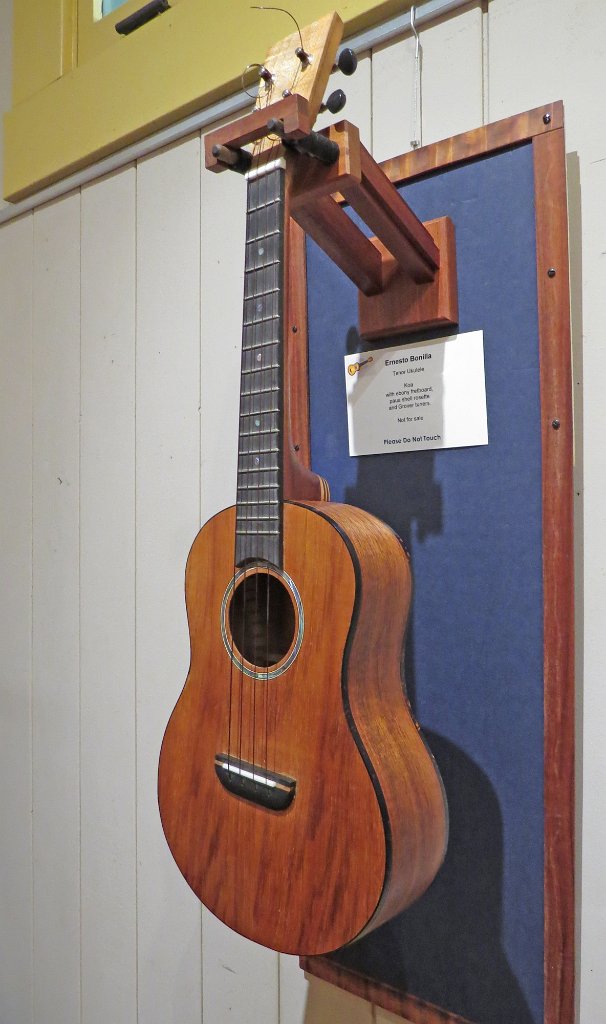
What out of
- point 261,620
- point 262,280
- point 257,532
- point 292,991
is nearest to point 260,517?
point 257,532

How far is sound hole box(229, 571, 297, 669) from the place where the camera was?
2.44ft

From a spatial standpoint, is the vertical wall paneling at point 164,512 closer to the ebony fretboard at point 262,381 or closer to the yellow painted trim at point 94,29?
the yellow painted trim at point 94,29

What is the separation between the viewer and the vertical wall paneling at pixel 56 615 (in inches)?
51.6

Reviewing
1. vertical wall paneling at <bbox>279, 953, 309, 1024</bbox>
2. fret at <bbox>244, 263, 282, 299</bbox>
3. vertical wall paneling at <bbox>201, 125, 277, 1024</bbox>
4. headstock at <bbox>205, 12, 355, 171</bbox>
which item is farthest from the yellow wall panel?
vertical wall paneling at <bbox>279, 953, 309, 1024</bbox>

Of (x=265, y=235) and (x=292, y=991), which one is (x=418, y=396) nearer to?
(x=265, y=235)

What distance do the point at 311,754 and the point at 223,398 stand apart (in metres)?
0.59

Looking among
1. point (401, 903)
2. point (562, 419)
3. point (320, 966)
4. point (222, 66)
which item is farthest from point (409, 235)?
point (320, 966)

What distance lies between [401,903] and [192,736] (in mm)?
252

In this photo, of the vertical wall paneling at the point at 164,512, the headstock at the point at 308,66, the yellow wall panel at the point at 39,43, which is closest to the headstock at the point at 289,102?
the headstock at the point at 308,66

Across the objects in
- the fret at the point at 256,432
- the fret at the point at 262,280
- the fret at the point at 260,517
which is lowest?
the fret at the point at 260,517

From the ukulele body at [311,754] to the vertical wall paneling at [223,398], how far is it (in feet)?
1.18

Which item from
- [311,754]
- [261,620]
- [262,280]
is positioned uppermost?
[262,280]

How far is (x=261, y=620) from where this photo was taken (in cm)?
76

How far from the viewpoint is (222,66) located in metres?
1.07
